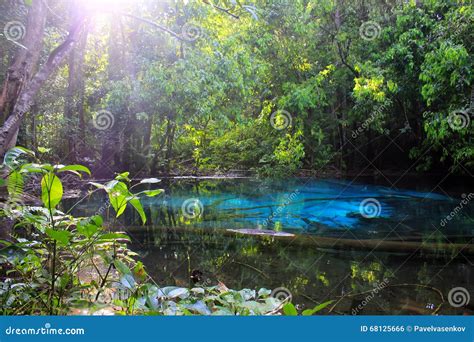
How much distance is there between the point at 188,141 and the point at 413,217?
973 centimetres

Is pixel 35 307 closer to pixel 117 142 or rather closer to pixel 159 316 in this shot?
pixel 159 316

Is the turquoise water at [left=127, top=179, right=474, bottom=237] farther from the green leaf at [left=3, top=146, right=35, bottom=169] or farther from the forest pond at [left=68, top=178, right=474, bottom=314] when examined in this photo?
the green leaf at [left=3, top=146, right=35, bottom=169]

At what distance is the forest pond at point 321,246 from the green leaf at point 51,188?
1.85m

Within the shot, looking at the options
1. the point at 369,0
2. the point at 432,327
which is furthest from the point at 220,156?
the point at 432,327

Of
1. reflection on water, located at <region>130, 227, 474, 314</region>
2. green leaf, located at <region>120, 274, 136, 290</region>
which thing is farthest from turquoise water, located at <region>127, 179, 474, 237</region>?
green leaf, located at <region>120, 274, 136, 290</region>

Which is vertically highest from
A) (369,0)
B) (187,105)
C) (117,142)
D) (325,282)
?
(369,0)

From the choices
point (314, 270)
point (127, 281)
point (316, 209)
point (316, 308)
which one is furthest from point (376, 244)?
point (127, 281)

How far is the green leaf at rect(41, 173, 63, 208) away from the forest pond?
6.07 feet

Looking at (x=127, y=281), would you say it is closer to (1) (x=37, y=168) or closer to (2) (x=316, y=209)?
(1) (x=37, y=168)

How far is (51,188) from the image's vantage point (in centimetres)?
141

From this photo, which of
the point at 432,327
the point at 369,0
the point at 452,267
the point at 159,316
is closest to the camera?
the point at 159,316

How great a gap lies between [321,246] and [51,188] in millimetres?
3728

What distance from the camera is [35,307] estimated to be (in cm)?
147

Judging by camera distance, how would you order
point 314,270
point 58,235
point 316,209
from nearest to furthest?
point 58,235, point 314,270, point 316,209
